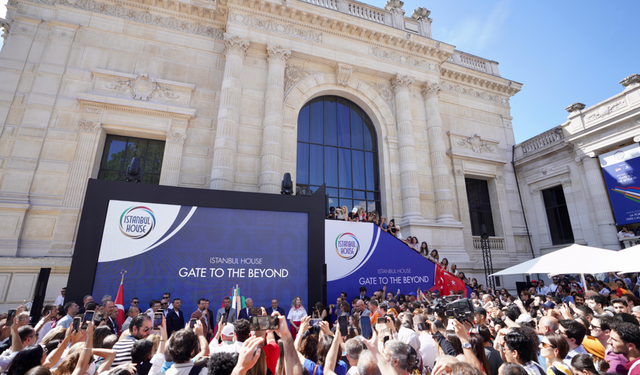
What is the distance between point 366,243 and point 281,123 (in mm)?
7715

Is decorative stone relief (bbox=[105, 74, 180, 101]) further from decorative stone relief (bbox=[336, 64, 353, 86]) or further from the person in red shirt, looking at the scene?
the person in red shirt

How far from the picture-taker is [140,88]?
15148 millimetres

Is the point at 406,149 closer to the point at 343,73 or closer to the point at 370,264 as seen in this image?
the point at 343,73

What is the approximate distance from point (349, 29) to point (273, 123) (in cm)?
783

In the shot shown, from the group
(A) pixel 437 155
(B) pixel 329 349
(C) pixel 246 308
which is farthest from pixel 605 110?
(B) pixel 329 349

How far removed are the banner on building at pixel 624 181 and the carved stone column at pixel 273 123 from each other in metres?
17.1

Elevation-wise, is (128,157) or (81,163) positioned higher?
(128,157)

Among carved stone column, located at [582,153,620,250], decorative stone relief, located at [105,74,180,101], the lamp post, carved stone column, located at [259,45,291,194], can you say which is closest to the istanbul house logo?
carved stone column, located at [259,45,291,194]

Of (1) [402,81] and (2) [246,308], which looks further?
(1) [402,81]

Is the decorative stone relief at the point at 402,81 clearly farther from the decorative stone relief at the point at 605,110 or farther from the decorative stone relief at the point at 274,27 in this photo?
the decorative stone relief at the point at 605,110

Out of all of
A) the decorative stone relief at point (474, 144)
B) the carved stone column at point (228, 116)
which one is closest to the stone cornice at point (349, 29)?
the carved stone column at point (228, 116)

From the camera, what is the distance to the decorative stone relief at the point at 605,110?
51.8ft

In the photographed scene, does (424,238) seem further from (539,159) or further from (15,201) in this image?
(15,201)

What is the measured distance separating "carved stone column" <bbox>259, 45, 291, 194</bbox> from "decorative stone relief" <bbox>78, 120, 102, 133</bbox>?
7557mm
